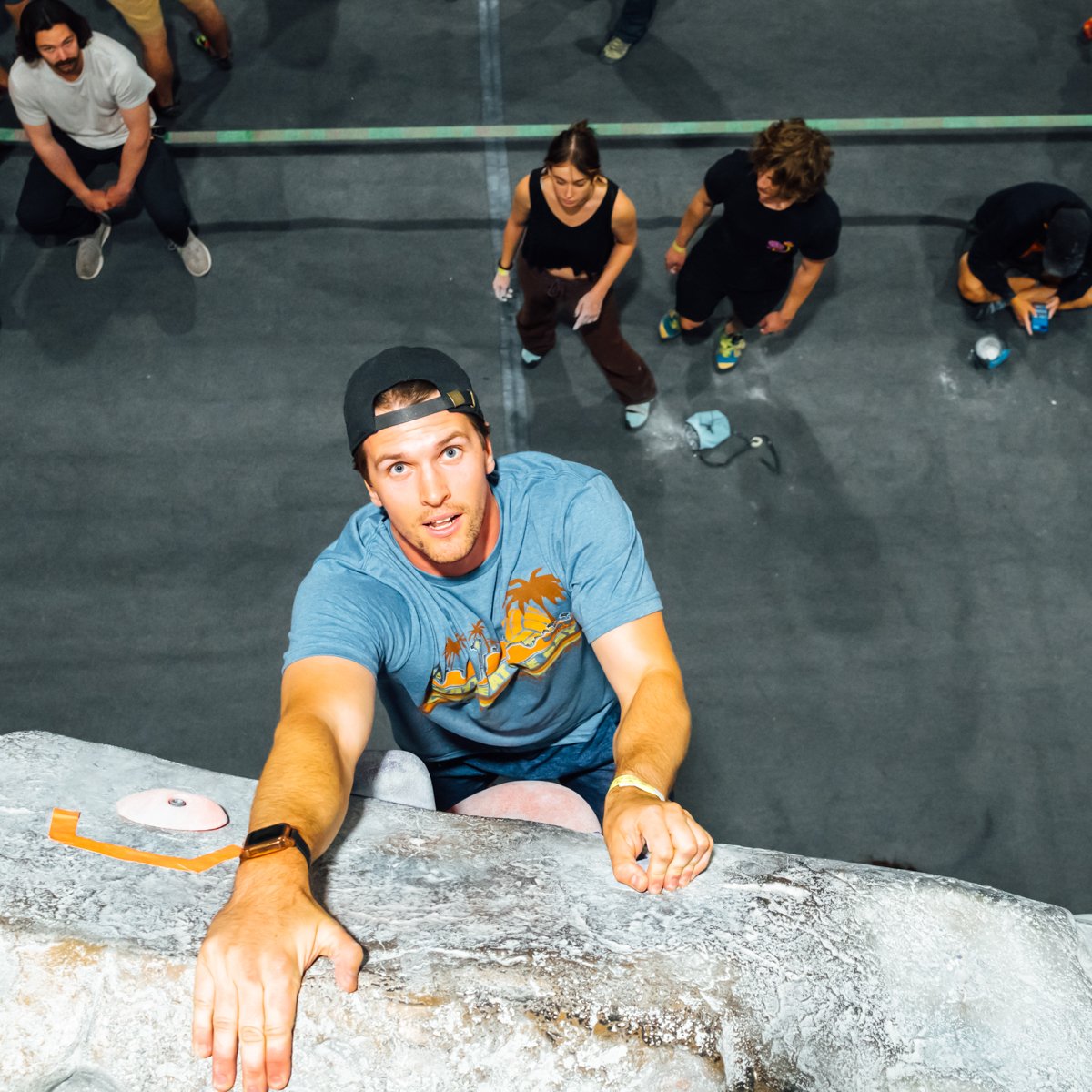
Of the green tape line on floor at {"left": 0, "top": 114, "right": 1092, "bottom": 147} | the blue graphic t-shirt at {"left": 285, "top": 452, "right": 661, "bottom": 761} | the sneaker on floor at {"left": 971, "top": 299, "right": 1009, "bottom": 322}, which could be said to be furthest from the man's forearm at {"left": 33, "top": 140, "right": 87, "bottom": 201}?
the sneaker on floor at {"left": 971, "top": 299, "right": 1009, "bottom": 322}

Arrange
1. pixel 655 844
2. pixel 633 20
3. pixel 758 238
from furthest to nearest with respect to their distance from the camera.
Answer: pixel 633 20
pixel 758 238
pixel 655 844

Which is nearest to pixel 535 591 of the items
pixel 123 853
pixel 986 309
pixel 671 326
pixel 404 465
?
pixel 404 465

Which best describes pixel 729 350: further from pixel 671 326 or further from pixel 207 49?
pixel 207 49

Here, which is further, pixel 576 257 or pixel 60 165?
pixel 60 165

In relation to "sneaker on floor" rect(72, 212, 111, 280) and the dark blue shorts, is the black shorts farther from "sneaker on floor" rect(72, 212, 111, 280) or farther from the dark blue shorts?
"sneaker on floor" rect(72, 212, 111, 280)

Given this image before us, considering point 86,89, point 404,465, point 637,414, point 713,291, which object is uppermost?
point 404,465

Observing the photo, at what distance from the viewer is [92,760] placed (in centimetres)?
194

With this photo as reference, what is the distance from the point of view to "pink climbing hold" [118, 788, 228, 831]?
5.89 feet

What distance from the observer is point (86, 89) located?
387 cm

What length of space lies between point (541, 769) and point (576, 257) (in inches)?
78.3

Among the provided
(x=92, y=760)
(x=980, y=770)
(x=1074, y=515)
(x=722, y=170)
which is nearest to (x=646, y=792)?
(x=92, y=760)

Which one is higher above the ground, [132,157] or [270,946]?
[270,946]

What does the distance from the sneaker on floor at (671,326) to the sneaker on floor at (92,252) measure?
2522mm

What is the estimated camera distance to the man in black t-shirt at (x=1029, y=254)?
3.83 meters
